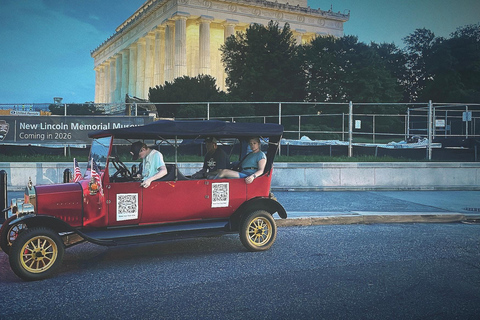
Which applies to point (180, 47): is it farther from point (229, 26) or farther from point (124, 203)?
point (124, 203)

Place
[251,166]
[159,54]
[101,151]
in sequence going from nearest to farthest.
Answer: [101,151], [251,166], [159,54]

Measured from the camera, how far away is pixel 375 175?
48.2 feet

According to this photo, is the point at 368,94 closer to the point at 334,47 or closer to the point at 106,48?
the point at 334,47

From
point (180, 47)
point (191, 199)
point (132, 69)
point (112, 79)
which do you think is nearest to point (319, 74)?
point (180, 47)

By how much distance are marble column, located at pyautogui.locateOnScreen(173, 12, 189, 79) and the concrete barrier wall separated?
46.0 meters

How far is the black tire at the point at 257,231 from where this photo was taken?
681 cm

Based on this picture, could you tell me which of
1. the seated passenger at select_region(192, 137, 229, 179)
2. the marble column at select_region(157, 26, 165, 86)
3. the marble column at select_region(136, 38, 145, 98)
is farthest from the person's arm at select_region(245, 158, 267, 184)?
the marble column at select_region(136, 38, 145, 98)

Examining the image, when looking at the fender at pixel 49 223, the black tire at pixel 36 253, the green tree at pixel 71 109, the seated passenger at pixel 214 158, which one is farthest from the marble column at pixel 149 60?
the black tire at pixel 36 253

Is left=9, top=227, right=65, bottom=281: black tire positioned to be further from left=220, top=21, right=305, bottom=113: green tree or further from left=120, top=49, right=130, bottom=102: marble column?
left=120, top=49, right=130, bottom=102: marble column

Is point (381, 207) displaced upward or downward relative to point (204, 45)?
downward

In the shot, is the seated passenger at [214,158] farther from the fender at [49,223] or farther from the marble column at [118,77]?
the marble column at [118,77]

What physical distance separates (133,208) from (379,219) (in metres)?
5.53

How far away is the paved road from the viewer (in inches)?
172

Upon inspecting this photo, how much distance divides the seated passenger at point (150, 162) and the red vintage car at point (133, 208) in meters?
0.10
